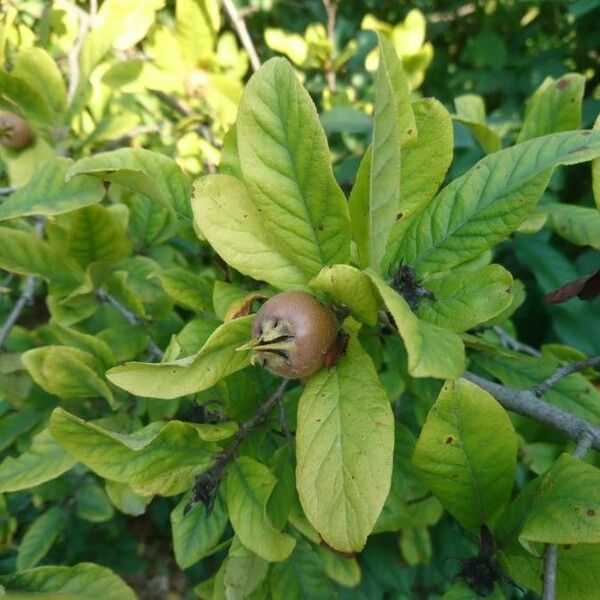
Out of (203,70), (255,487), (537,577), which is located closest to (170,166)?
(255,487)

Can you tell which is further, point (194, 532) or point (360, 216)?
point (194, 532)

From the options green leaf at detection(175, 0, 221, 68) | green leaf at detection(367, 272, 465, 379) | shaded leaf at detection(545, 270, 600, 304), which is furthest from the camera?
green leaf at detection(175, 0, 221, 68)

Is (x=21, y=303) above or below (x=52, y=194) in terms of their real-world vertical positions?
below

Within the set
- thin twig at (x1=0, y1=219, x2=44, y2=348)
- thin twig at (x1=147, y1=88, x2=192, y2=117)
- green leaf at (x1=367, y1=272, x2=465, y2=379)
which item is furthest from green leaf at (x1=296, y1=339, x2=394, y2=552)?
thin twig at (x1=147, y1=88, x2=192, y2=117)

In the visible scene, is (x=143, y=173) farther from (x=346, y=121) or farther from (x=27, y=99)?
(x=346, y=121)

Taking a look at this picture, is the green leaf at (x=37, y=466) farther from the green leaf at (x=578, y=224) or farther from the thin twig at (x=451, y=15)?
the thin twig at (x=451, y=15)

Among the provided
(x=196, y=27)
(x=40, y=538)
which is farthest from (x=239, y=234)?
(x=196, y=27)

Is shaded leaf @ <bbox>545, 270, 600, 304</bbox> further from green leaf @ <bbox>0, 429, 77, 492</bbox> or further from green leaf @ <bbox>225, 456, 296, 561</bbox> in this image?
green leaf @ <bbox>0, 429, 77, 492</bbox>
